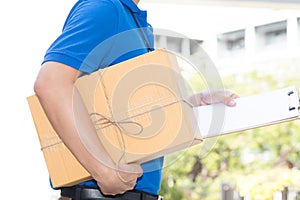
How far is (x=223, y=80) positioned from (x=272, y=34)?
43cm

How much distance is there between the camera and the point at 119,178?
1209 mm

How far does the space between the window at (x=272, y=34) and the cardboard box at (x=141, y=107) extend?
11.1 feet

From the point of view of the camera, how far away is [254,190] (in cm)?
464

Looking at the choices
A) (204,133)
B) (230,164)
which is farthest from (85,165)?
(230,164)

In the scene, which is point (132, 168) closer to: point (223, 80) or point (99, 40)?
point (99, 40)

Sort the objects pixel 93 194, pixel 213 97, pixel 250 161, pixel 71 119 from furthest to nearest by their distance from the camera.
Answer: pixel 250 161
pixel 213 97
pixel 93 194
pixel 71 119

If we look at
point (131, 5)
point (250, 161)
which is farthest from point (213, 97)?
point (250, 161)

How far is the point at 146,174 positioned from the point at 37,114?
24 centimetres

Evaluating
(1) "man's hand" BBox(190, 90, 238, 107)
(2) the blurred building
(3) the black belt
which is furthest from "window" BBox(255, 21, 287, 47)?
(3) the black belt

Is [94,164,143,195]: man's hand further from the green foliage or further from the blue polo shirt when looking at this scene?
the green foliage

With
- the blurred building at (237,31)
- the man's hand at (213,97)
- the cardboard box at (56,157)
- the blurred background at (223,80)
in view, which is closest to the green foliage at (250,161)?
the blurred background at (223,80)

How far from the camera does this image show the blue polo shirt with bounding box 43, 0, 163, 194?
123 centimetres

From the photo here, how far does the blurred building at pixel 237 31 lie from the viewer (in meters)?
4.27

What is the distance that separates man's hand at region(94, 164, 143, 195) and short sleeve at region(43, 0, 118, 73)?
187mm
